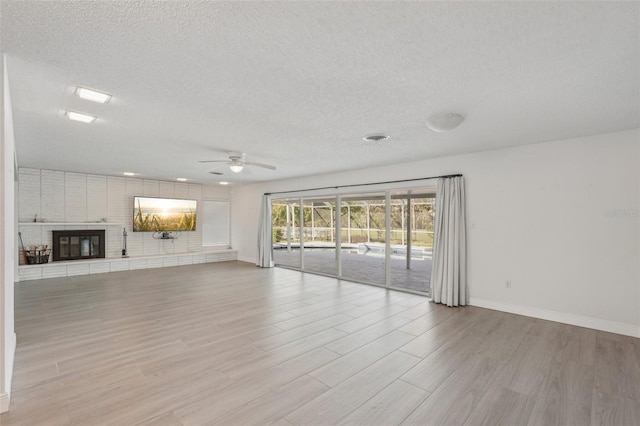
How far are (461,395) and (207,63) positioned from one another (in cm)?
329

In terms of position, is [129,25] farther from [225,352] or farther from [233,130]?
[225,352]

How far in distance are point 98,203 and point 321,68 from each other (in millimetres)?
8446

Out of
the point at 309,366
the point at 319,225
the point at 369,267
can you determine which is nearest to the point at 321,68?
the point at 309,366

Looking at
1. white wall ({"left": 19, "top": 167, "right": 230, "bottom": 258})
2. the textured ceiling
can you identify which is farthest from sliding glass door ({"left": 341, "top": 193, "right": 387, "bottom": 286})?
white wall ({"left": 19, "top": 167, "right": 230, "bottom": 258})

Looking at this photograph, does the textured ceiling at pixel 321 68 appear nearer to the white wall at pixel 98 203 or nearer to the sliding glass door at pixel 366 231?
the sliding glass door at pixel 366 231

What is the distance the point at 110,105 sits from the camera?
9.95ft

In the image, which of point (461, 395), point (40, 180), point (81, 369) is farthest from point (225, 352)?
point (40, 180)

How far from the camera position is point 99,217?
8219mm

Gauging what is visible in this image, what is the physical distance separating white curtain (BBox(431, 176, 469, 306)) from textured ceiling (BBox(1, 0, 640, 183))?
4.49 feet

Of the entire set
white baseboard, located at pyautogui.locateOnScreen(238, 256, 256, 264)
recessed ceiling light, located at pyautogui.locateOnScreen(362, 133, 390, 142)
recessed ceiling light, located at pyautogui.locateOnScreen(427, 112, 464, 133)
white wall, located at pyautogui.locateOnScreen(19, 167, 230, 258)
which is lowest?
white baseboard, located at pyautogui.locateOnScreen(238, 256, 256, 264)

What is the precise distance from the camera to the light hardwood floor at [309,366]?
229 centimetres

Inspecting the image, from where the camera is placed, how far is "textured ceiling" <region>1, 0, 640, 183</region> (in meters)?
1.69

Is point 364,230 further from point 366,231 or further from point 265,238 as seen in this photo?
point 265,238

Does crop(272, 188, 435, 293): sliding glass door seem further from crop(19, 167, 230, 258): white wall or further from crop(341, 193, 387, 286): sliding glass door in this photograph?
crop(19, 167, 230, 258): white wall
